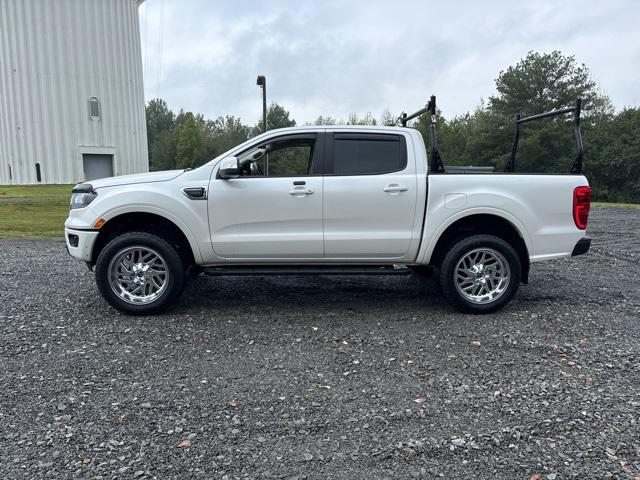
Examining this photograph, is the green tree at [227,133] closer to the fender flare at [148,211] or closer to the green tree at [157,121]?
the green tree at [157,121]

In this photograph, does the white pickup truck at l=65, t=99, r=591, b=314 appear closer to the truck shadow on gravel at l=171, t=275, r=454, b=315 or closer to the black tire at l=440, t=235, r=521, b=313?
the black tire at l=440, t=235, r=521, b=313

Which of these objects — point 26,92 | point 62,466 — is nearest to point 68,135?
point 26,92

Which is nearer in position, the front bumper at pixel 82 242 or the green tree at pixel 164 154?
the front bumper at pixel 82 242

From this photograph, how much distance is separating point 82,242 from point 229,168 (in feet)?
5.65

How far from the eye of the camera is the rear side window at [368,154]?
5129mm

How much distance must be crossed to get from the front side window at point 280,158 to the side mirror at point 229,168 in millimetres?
261

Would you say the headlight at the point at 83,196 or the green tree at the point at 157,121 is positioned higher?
the green tree at the point at 157,121

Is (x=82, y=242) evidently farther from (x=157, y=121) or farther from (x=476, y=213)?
(x=157, y=121)

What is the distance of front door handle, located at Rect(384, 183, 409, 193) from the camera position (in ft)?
16.4

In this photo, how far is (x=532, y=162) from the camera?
1628 inches

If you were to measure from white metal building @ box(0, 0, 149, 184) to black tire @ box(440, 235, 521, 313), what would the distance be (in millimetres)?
38247

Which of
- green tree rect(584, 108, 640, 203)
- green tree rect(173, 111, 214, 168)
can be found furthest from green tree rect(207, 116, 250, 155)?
green tree rect(584, 108, 640, 203)

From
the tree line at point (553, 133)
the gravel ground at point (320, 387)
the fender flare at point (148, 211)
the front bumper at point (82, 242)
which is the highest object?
the tree line at point (553, 133)

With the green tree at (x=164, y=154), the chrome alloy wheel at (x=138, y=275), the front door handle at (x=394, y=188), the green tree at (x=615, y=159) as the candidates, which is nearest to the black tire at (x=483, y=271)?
the front door handle at (x=394, y=188)
